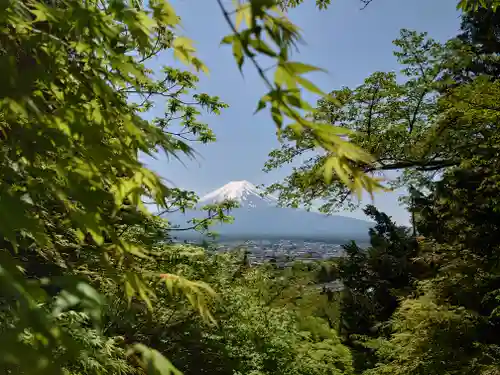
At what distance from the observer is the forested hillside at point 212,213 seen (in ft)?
2.19

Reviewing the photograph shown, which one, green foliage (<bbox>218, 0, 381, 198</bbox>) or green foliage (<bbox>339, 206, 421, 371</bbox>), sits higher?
green foliage (<bbox>218, 0, 381, 198</bbox>)

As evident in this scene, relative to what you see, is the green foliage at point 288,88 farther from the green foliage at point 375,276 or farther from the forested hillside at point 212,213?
the green foliage at point 375,276

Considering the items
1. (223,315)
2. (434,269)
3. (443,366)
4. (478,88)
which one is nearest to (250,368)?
(223,315)

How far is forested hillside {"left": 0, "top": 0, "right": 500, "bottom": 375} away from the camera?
2.19 feet

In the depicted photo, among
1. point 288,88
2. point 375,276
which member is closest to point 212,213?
point 288,88

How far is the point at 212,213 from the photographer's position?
6.38m

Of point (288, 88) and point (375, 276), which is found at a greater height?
point (288, 88)

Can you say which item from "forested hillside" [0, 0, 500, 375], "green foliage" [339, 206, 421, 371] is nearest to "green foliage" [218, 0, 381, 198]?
"forested hillside" [0, 0, 500, 375]

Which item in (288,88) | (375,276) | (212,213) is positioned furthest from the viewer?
(375,276)

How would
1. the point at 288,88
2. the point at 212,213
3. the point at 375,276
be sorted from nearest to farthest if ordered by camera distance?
the point at 288,88
the point at 212,213
the point at 375,276

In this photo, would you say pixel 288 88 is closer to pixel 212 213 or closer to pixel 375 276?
pixel 212 213

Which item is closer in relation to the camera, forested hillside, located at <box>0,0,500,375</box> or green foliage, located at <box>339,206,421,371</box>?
forested hillside, located at <box>0,0,500,375</box>

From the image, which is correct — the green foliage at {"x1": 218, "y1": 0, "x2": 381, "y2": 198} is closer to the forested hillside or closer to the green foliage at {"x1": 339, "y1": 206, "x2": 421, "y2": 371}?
the forested hillside

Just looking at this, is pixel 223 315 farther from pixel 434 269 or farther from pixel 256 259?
pixel 256 259
